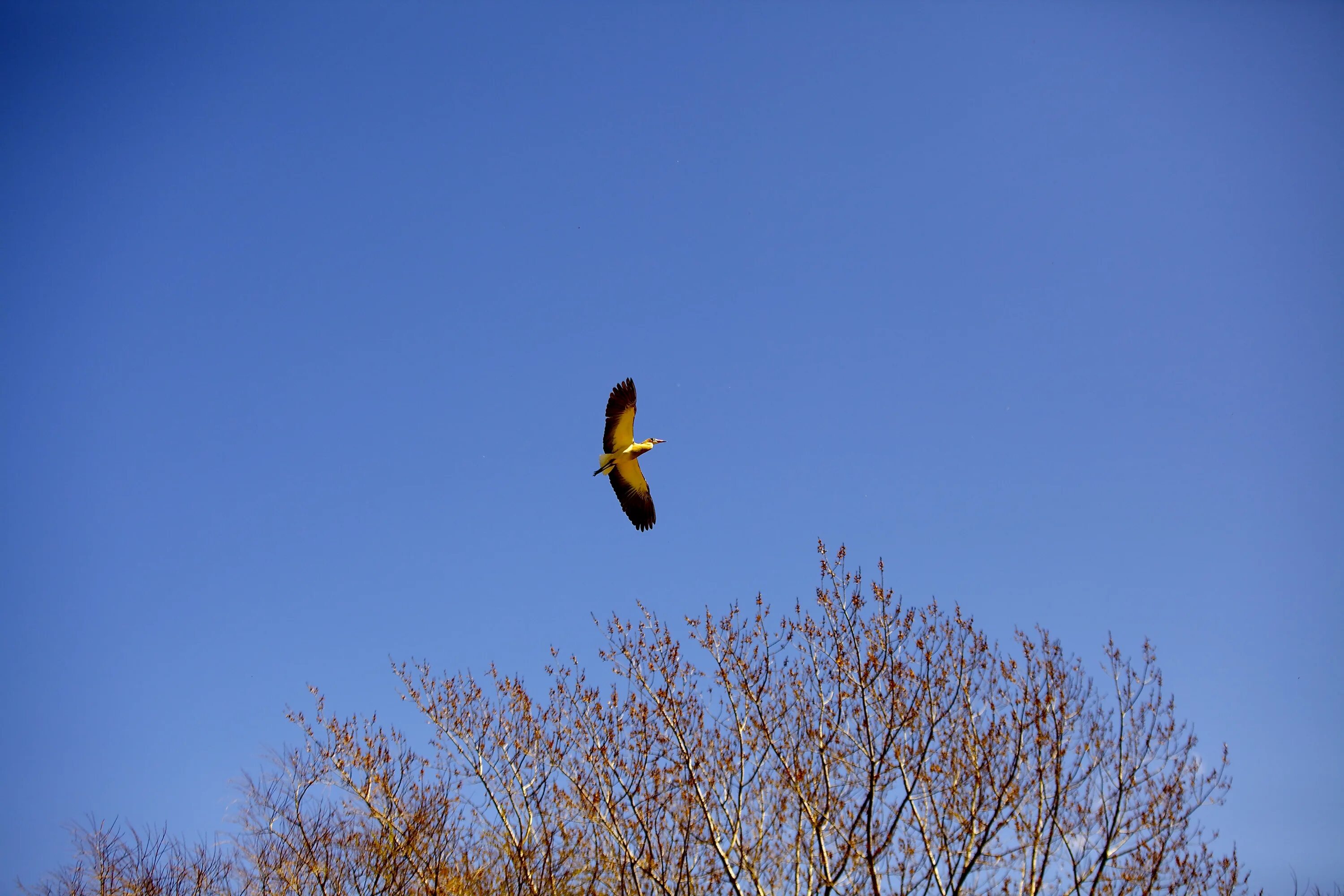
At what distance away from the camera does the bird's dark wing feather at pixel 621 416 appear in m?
13.7

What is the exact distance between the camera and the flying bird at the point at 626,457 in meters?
13.7

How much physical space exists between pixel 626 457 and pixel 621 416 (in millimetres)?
732

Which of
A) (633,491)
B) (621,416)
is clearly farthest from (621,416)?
(633,491)

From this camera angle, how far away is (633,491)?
1432 centimetres

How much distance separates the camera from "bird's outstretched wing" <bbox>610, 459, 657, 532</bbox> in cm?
1415

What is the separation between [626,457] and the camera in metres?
14.0

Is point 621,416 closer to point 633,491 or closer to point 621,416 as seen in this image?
point 621,416

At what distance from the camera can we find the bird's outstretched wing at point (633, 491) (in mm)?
14148

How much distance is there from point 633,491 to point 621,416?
140 cm

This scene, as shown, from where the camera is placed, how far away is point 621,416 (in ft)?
44.9

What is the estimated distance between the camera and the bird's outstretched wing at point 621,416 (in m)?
13.7

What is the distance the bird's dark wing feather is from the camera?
13.7 metres

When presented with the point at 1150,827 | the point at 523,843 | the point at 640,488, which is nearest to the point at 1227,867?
the point at 1150,827

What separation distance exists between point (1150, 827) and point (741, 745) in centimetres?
435
